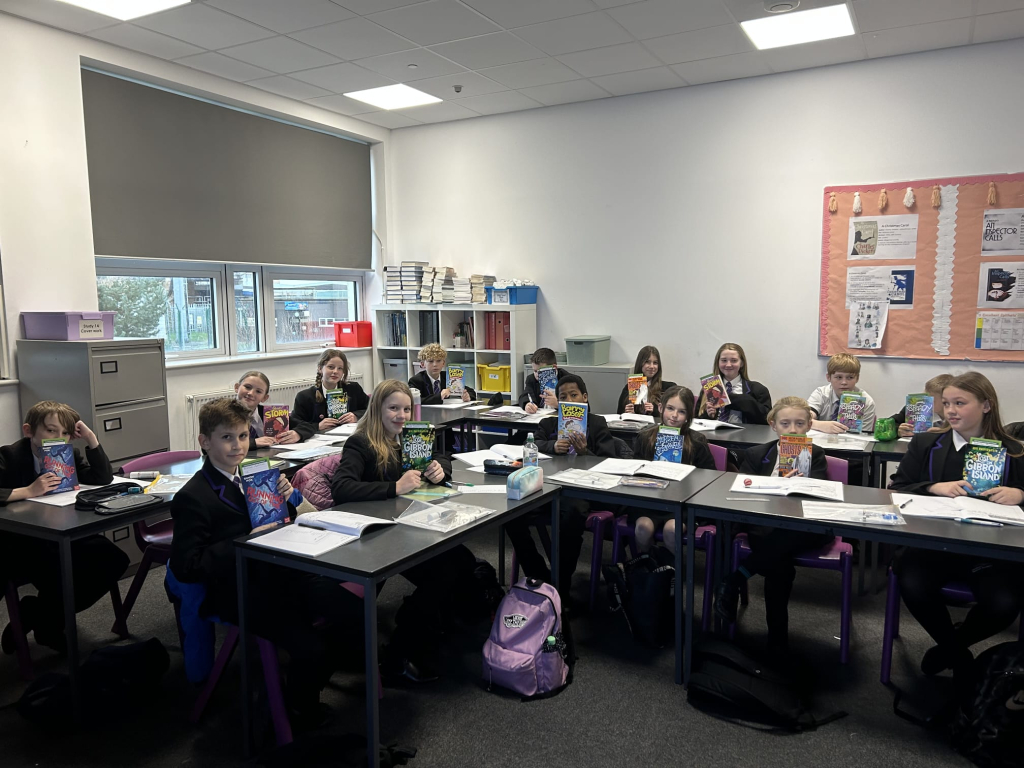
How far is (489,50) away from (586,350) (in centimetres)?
233

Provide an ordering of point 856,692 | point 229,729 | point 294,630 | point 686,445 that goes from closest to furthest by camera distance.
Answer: point 294,630 → point 229,729 → point 856,692 → point 686,445

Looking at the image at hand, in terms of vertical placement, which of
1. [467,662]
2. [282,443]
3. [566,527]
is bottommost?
[467,662]

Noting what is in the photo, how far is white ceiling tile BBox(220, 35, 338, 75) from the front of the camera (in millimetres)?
4586

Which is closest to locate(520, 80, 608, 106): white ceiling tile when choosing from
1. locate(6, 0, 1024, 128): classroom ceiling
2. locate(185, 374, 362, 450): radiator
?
locate(6, 0, 1024, 128): classroom ceiling

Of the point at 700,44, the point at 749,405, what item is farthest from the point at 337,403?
the point at 700,44

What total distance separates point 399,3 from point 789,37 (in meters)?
2.42

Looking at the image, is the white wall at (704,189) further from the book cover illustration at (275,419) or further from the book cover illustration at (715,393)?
the book cover illustration at (275,419)

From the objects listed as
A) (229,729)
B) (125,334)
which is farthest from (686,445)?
(125,334)

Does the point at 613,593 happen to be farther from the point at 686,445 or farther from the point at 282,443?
the point at 282,443

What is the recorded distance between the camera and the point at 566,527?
3.48 metres

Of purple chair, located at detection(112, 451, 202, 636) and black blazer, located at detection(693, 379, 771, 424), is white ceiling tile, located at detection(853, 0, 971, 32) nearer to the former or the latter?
black blazer, located at detection(693, 379, 771, 424)

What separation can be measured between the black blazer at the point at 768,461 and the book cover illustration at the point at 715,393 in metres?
1.24

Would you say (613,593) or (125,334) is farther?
(125,334)

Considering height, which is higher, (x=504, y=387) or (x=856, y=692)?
(x=504, y=387)
